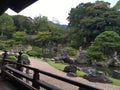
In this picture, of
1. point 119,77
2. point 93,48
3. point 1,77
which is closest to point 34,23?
point 93,48

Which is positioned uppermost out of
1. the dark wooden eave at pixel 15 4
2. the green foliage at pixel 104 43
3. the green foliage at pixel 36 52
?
the dark wooden eave at pixel 15 4

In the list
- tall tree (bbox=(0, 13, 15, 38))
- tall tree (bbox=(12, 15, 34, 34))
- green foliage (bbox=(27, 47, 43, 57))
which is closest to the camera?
green foliage (bbox=(27, 47, 43, 57))

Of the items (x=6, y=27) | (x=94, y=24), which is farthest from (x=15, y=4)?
(x=6, y=27)

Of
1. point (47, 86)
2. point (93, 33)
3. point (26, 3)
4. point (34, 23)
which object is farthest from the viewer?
point (34, 23)

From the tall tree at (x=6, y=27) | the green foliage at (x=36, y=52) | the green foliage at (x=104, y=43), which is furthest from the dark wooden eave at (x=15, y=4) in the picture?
the tall tree at (x=6, y=27)

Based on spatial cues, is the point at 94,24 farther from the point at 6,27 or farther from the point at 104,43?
the point at 6,27

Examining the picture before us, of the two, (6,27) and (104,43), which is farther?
(6,27)

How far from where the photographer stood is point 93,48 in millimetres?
18953

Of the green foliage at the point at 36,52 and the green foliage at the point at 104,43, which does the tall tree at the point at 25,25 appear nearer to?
the green foliage at the point at 36,52

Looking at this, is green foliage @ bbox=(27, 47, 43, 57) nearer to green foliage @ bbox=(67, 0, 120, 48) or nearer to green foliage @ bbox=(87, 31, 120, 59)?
green foliage @ bbox=(67, 0, 120, 48)

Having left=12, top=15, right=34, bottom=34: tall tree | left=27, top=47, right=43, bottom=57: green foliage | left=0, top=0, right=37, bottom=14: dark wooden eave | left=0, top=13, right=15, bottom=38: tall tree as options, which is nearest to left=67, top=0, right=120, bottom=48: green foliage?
left=27, top=47, right=43, bottom=57: green foliage

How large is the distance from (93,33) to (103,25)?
2175mm

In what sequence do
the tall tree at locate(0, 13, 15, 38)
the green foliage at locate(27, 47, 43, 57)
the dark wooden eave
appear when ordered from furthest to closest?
the tall tree at locate(0, 13, 15, 38), the green foliage at locate(27, 47, 43, 57), the dark wooden eave

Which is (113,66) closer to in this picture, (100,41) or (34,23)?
(100,41)
